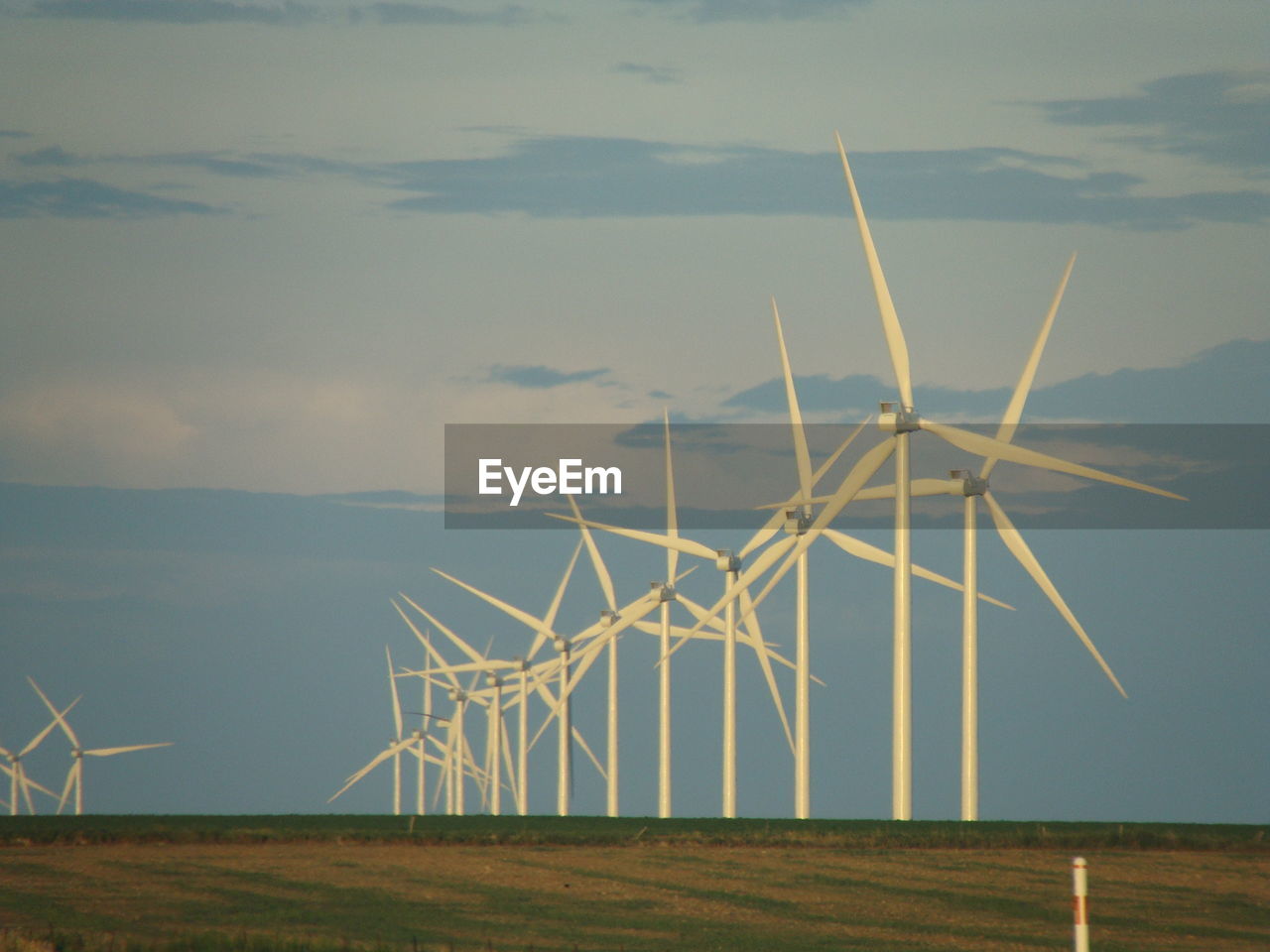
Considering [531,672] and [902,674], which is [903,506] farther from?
[531,672]

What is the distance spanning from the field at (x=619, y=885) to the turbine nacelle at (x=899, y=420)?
10.6 meters

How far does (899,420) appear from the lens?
51750 millimetres

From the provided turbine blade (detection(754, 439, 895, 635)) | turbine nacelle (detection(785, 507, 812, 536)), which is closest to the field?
turbine blade (detection(754, 439, 895, 635))

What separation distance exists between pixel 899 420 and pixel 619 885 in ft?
61.4

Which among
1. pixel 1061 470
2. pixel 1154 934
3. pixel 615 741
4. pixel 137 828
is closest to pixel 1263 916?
pixel 1154 934

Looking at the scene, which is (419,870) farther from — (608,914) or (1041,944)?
(1041,944)

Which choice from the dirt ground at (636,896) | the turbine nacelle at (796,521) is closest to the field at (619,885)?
the dirt ground at (636,896)

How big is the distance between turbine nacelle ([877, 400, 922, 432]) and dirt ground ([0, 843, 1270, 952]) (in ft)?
41.8

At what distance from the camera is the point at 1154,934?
31562 mm

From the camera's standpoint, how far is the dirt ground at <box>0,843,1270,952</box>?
31141mm

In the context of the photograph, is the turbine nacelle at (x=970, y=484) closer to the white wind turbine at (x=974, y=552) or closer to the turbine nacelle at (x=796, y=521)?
the white wind turbine at (x=974, y=552)

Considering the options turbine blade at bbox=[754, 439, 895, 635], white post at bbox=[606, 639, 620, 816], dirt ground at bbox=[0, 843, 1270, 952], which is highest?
turbine blade at bbox=[754, 439, 895, 635]

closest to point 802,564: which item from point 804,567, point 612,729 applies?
point 804,567

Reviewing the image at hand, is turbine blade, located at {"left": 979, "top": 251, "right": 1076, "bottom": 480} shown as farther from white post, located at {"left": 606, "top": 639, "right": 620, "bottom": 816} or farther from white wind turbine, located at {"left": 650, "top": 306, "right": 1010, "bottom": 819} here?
white post, located at {"left": 606, "top": 639, "right": 620, "bottom": 816}
